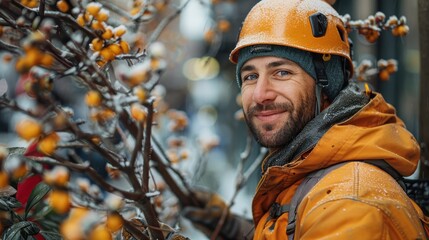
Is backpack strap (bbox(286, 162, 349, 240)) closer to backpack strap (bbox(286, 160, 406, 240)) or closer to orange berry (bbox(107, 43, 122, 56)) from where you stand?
backpack strap (bbox(286, 160, 406, 240))

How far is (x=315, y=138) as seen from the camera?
2572 millimetres

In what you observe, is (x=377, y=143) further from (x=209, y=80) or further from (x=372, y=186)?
(x=209, y=80)

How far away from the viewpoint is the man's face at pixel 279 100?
2830 mm

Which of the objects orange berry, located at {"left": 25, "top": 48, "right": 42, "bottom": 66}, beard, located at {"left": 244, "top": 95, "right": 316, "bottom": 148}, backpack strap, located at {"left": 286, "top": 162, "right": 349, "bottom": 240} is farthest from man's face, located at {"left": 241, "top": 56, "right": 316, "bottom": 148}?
orange berry, located at {"left": 25, "top": 48, "right": 42, "bottom": 66}

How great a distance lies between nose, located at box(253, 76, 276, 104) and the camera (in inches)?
111

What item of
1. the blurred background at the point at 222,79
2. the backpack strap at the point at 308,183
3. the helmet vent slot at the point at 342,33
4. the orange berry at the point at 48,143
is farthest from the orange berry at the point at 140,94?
the helmet vent slot at the point at 342,33

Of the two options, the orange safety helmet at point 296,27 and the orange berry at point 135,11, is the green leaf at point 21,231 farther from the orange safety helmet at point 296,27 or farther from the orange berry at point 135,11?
the orange berry at point 135,11

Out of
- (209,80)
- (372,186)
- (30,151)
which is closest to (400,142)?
(372,186)

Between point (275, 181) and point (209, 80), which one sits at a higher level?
point (275, 181)

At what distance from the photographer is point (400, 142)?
8.36 feet

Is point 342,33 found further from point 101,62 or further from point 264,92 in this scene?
point 101,62

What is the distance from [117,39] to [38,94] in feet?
2.76

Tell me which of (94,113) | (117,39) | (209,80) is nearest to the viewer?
(117,39)

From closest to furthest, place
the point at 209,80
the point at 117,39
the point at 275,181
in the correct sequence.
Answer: the point at 117,39 → the point at 275,181 → the point at 209,80
